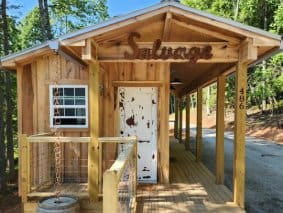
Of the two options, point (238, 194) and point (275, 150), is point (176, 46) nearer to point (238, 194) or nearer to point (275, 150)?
point (238, 194)

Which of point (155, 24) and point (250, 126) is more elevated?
point (155, 24)

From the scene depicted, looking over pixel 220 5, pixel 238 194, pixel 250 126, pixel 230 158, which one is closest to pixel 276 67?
pixel 250 126

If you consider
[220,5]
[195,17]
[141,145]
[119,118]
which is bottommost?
[141,145]

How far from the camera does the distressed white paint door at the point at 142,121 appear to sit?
26.4 feet

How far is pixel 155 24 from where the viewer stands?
5.80 m

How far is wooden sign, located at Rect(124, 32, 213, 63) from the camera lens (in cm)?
561

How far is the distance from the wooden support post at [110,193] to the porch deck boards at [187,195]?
3.29m

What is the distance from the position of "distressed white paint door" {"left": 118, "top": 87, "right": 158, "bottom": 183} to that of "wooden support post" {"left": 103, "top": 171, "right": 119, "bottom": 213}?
5.32 meters

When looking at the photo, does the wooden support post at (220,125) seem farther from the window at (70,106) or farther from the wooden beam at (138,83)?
the window at (70,106)

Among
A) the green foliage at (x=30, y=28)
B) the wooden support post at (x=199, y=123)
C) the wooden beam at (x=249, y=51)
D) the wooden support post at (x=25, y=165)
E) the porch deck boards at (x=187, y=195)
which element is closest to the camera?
the wooden beam at (x=249, y=51)

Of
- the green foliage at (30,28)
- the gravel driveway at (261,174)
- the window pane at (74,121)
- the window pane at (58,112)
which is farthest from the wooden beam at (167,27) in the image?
the green foliage at (30,28)

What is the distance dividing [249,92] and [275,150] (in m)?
11.6

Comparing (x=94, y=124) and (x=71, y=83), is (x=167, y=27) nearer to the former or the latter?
(x=94, y=124)

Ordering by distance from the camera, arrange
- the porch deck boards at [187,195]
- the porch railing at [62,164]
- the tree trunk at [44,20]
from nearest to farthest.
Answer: the porch deck boards at [187,195] < the porch railing at [62,164] < the tree trunk at [44,20]
